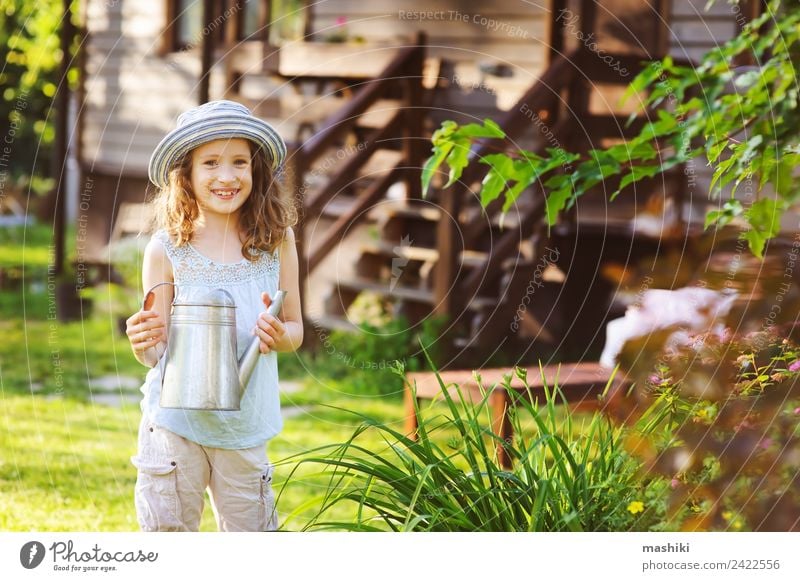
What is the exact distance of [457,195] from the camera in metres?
5.10

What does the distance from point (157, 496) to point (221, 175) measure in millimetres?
724

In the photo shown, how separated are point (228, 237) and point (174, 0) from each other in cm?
636

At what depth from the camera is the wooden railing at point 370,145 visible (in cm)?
543

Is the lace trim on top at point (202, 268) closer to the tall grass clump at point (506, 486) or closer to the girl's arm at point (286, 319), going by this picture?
the girl's arm at point (286, 319)

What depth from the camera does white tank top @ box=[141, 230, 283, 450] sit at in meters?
2.37

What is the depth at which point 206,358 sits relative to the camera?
238cm

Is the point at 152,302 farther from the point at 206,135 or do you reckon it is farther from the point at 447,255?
the point at 447,255

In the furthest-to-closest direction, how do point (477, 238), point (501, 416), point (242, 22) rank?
point (242, 22), point (477, 238), point (501, 416)

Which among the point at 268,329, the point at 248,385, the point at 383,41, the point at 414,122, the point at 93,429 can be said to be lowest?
the point at 93,429

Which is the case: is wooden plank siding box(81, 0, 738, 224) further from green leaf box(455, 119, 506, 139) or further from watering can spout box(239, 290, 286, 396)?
watering can spout box(239, 290, 286, 396)

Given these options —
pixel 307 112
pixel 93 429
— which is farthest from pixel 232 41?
pixel 93 429

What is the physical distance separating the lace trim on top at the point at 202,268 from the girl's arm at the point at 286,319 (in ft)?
0.24

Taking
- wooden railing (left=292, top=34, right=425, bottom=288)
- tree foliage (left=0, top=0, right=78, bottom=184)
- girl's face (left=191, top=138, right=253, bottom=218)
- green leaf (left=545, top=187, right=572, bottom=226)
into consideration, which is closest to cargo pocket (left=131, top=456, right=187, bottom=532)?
girl's face (left=191, top=138, right=253, bottom=218)
